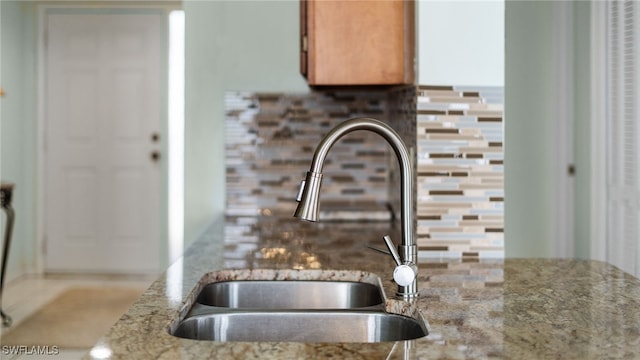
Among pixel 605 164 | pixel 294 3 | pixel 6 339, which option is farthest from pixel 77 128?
pixel 605 164

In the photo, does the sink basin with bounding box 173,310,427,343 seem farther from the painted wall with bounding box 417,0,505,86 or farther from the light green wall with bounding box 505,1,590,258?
the light green wall with bounding box 505,1,590,258

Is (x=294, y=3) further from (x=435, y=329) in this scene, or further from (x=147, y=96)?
(x=147, y=96)

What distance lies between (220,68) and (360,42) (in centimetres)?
100

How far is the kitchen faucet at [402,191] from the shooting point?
1293 mm

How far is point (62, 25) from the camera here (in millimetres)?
5910

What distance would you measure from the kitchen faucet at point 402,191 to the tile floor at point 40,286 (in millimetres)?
3531

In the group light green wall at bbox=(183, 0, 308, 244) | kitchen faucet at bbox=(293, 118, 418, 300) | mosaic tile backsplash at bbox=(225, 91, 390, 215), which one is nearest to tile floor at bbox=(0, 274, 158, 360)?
light green wall at bbox=(183, 0, 308, 244)

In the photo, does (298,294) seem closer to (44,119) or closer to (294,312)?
(294,312)

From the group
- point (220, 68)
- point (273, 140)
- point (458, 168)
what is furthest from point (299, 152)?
point (458, 168)

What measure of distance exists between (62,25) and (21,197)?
57.1 inches

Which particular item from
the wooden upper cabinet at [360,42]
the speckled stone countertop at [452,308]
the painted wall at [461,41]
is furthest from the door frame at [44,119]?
the painted wall at [461,41]

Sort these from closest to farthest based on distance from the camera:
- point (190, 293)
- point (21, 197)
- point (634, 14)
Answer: point (190, 293), point (634, 14), point (21, 197)

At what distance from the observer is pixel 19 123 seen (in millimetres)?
5754

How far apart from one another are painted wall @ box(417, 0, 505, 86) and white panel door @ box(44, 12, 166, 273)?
429 centimetres
